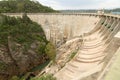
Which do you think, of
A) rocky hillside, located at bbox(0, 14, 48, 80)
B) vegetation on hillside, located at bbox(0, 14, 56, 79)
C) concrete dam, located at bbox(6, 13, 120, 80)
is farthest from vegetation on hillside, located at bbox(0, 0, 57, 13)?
vegetation on hillside, located at bbox(0, 14, 56, 79)

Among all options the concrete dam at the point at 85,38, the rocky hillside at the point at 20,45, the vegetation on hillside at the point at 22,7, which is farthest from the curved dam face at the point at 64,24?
the vegetation on hillside at the point at 22,7

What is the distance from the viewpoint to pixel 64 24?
56.0 meters

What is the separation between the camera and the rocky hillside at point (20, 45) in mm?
54562

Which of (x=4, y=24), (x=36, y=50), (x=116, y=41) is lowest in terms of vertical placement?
(x=36, y=50)

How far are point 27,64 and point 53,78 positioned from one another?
108 feet

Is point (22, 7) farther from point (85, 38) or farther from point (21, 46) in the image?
point (85, 38)

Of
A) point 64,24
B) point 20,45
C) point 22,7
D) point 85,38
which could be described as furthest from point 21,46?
point 22,7

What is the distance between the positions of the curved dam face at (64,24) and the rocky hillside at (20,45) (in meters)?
2.29

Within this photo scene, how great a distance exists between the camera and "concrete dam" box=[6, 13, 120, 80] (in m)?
16.0

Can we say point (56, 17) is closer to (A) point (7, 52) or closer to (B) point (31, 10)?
(A) point (7, 52)

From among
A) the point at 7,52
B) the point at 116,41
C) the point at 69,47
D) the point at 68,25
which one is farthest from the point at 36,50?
Answer: the point at 116,41

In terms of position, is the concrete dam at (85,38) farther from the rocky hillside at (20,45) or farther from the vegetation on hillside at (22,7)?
the vegetation on hillside at (22,7)

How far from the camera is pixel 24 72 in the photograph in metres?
55.0

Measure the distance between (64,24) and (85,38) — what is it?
64.6ft
